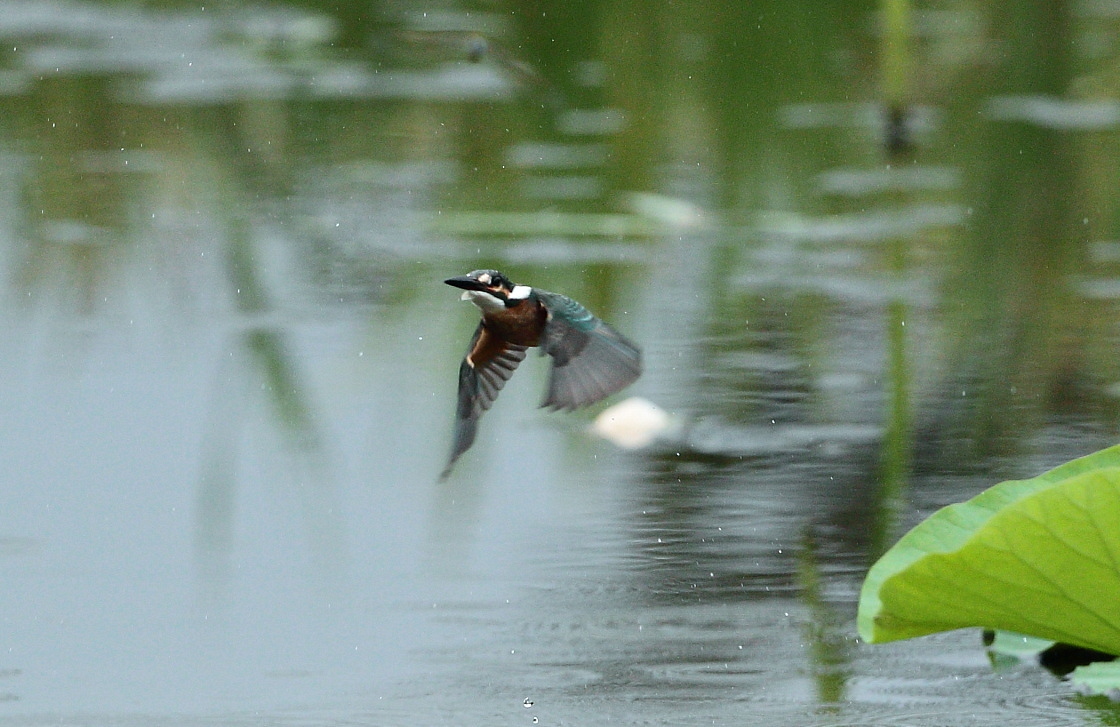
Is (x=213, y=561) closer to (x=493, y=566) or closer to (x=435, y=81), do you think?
(x=493, y=566)

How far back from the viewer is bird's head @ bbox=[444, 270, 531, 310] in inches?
71.1

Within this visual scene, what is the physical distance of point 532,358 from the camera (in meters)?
3.35

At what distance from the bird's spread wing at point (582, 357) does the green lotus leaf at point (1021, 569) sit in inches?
13.1

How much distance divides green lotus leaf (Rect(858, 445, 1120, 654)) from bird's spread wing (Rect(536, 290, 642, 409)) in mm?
Result: 334

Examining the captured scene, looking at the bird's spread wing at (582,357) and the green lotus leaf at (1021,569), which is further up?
the bird's spread wing at (582,357)

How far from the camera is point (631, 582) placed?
2.27 metres

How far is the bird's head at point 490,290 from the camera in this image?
1.81 meters

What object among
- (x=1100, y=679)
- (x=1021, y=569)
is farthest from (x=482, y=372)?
(x=1100, y=679)

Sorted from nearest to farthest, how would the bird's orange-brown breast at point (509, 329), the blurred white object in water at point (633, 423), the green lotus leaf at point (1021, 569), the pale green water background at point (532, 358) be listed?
the green lotus leaf at point (1021, 569)
the bird's orange-brown breast at point (509, 329)
the pale green water background at point (532, 358)
the blurred white object in water at point (633, 423)

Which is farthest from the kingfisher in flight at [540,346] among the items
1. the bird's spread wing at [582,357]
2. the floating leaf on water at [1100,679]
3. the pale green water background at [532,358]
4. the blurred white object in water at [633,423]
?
the blurred white object in water at [633,423]

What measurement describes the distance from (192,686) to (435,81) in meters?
3.48

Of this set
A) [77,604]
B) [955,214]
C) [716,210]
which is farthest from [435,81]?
[77,604]

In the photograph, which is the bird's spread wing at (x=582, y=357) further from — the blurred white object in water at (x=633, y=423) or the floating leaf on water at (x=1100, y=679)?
the blurred white object in water at (x=633, y=423)

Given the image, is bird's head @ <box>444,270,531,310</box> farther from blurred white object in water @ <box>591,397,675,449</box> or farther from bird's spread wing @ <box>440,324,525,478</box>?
blurred white object in water @ <box>591,397,675,449</box>
